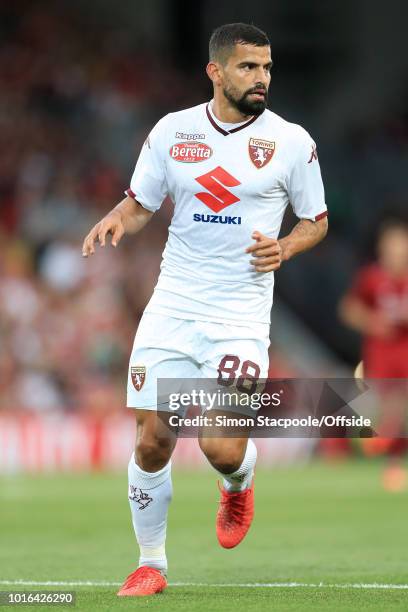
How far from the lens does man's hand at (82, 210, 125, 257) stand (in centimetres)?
652

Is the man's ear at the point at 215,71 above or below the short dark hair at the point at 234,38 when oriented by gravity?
below

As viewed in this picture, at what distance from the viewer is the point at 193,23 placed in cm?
2531

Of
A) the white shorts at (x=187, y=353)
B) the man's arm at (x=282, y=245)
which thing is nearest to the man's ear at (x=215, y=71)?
the man's arm at (x=282, y=245)

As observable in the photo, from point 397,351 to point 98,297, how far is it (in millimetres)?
5094

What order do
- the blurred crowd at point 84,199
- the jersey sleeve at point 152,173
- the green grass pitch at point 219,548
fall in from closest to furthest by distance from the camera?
the green grass pitch at point 219,548 → the jersey sleeve at point 152,173 → the blurred crowd at point 84,199

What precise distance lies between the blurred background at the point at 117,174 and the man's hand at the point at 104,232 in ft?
32.8

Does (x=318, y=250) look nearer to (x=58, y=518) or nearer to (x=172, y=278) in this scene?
(x=58, y=518)

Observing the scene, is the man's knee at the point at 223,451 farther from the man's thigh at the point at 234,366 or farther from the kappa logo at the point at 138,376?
the kappa logo at the point at 138,376

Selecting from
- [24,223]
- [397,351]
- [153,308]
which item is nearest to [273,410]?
[153,308]

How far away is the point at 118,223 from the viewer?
6750 mm

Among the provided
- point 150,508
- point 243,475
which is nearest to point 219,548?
point 243,475

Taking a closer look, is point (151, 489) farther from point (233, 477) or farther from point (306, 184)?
point (306, 184)

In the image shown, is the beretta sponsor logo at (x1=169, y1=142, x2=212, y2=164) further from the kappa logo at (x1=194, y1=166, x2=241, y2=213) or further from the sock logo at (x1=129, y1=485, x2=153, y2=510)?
the sock logo at (x1=129, y1=485, x2=153, y2=510)

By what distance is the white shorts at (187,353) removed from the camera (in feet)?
22.0
